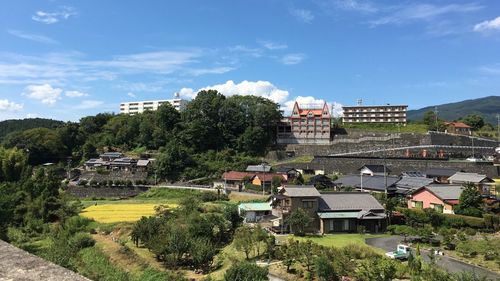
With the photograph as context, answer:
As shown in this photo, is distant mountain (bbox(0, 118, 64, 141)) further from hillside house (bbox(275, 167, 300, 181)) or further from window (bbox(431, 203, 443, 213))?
window (bbox(431, 203, 443, 213))

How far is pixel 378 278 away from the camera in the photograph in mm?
15359

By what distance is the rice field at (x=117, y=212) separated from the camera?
3238 centimetres

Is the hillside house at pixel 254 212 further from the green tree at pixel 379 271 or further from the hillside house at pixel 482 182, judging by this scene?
the hillside house at pixel 482 182

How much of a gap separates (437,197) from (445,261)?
462 inches

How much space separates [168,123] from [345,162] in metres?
A: 30.2

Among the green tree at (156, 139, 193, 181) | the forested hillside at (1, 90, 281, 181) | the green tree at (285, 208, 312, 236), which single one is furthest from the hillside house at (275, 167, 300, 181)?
the green tree at (285, 208, 312, 236)

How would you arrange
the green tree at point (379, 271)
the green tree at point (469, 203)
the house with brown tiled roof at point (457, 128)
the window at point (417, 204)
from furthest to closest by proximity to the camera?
the house with brown tiled roof at point (457, 128), the window at point (417, 204), the green tree at point (469, 203), the green tree at point (379, 271)

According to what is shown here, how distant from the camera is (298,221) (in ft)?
85.0

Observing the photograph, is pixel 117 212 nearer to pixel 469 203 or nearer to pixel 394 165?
pixel 469 203

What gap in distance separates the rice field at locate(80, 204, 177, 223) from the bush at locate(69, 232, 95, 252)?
236 inches

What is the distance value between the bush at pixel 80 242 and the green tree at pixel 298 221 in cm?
1332

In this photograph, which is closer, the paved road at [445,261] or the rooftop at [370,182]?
the paved road at [445,261]

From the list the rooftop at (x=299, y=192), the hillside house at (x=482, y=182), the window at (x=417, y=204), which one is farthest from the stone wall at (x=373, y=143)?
the rooftop at (x=299, y=192)

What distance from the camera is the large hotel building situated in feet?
253
